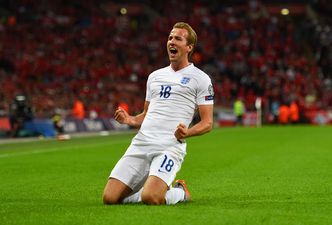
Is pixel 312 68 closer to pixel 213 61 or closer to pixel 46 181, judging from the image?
pixel 213 61

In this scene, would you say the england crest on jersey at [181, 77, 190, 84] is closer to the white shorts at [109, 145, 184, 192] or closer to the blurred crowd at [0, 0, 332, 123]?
the white shorts at [109, 145, 184, 192]

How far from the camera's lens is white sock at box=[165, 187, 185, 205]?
9391mm

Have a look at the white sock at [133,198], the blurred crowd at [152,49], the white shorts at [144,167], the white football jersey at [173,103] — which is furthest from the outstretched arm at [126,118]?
the blurred crowd at [152,49]

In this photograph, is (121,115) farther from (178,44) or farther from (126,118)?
(178,44)

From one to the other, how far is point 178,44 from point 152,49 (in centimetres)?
4306

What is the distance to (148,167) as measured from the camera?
9.74m

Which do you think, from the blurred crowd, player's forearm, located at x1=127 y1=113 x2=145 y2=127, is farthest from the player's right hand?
the blurred crowd

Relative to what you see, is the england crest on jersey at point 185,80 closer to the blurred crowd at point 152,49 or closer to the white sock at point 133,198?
the white sock at point 133,198

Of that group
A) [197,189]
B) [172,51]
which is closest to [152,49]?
[197,189]

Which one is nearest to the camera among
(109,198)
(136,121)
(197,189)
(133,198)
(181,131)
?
(181,131)

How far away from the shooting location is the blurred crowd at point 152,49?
4581 cm

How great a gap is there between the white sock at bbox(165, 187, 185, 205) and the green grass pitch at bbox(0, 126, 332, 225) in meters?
0.24

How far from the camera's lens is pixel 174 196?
31.1ft

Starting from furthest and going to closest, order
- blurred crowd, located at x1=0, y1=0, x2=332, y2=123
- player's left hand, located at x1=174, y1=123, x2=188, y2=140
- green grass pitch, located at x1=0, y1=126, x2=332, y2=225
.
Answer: blurred crowd, located at x1=0, y1=0, x2=332, y2=123
player's left hand, located at x1=174, y1=123, x2=188, y2=140
green grass pitch, located at x1=0, y1=126, x2=332, y2=225
